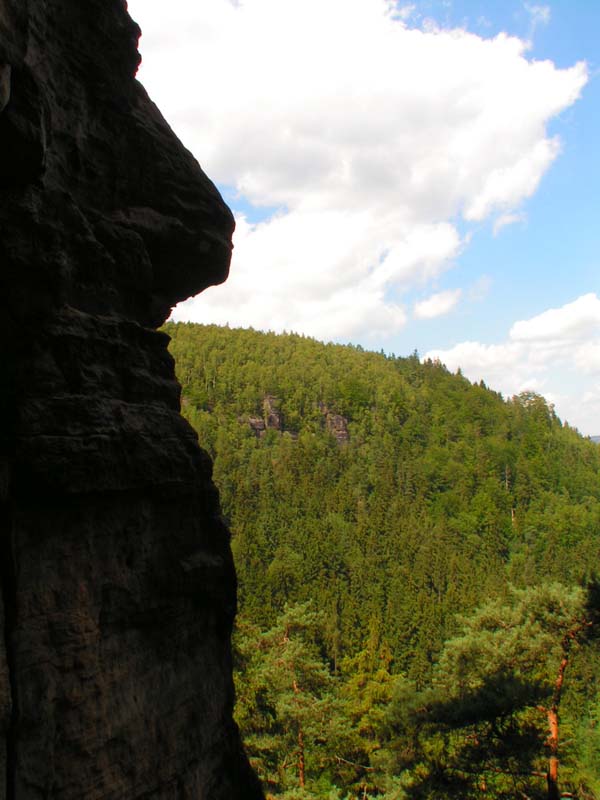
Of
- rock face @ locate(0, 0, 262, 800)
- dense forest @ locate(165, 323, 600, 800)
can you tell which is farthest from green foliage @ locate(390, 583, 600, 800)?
rock face @ locate(0, 0, 262, 800)

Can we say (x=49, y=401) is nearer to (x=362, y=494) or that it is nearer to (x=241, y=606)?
(x=241, y=606)

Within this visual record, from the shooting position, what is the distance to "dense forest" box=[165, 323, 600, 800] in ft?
51.3

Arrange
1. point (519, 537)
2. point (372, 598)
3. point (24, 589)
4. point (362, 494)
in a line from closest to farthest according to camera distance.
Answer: point (24, 589), point (372, 598), point (519, 537), point (362, 494)

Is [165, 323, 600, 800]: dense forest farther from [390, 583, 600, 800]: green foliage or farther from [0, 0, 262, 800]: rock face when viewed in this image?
[0, 0, 262, 800]: rock face

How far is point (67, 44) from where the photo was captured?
706cm

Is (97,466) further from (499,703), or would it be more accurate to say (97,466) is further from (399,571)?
(399,571)

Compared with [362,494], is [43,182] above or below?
below

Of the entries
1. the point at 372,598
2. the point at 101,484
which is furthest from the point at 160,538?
the point at 372,598

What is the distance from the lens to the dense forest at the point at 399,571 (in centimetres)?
1563

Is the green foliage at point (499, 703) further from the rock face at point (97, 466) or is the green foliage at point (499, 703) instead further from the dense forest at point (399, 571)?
the rock face at point (97, 466)

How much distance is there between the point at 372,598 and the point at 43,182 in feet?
241

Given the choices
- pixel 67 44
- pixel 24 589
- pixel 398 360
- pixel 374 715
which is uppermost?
pixel 398 360

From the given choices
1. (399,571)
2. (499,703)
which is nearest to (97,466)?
(499,703)

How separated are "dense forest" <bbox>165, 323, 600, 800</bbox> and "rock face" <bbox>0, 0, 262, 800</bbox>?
9.22 metres
